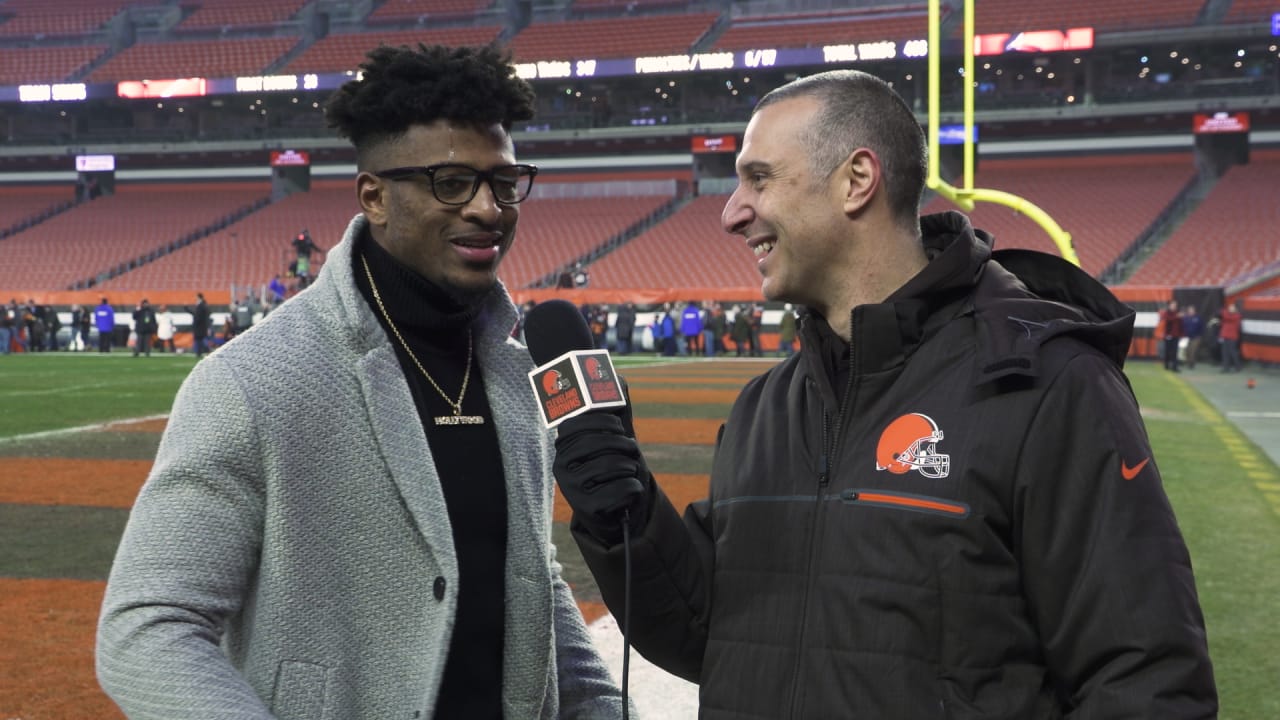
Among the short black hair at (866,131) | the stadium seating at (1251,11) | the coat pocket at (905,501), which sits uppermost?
the stadium seating at (1251,11)

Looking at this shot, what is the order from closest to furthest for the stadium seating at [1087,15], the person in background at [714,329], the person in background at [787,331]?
1. the person in background at [787,331]
2. the person in background at [714,329]
3. the stadium seating at [1087,15]

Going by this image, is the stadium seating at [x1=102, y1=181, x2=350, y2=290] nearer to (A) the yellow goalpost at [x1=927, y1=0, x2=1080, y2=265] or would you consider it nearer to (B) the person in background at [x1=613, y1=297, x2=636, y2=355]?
(B) the person in background at [x1=613, y1=297, x2=636, y2=355]

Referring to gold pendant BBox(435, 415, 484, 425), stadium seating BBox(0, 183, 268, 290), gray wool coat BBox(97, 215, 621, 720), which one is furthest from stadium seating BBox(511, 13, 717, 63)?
gray wool coat BBox(97, 215, 621, 720)

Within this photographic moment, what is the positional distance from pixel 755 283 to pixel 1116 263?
9.32m

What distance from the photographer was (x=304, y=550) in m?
1.87

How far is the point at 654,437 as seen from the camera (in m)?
12.8

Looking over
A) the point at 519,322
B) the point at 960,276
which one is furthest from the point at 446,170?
the point at 960,276

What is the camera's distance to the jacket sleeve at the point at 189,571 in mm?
1703

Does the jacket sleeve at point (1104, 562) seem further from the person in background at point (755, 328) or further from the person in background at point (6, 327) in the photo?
the person in background at point (6, 327)

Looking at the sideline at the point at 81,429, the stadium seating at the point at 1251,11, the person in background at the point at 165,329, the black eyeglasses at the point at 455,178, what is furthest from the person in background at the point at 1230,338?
the person in background at the point at 165,329

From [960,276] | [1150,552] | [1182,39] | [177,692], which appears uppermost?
[1182,39]

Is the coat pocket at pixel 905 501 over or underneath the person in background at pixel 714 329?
over

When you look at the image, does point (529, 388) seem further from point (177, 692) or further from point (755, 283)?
point (755, 283)

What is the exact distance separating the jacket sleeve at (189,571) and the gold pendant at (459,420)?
1.11ft
